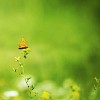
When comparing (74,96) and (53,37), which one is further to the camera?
(53,37)

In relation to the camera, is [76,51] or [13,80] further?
[76,51]

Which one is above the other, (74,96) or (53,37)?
(53,37)

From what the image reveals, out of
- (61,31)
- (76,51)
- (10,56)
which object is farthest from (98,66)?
(10,56)

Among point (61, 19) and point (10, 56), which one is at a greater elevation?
point (61, 19)

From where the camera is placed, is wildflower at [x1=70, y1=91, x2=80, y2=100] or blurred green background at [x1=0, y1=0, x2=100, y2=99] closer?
wildflower at [x1=70, y1=91, x2=80, y2=100]

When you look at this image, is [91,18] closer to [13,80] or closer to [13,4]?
[13,4]

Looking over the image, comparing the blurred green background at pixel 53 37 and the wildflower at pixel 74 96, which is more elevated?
the blurred green background at pixel 53 37

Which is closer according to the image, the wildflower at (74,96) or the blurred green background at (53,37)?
the wildflower at (74,96)

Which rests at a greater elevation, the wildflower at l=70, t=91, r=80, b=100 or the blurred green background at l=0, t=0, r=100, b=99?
the blurred green background at l=0, t=0, r=100, b=99
